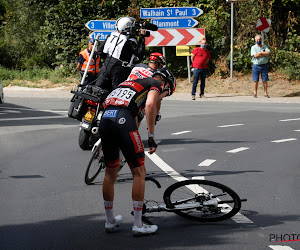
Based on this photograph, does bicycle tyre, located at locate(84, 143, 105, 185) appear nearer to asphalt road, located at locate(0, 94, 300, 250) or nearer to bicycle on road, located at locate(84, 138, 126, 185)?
bicycle on road, located at locate(84, 138, 126, 185)

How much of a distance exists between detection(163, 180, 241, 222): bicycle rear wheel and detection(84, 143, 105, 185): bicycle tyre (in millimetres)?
1874

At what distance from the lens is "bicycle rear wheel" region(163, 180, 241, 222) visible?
6500 millimetres

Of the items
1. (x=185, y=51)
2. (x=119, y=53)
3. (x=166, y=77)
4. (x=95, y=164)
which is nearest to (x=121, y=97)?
(x=166, y=77)

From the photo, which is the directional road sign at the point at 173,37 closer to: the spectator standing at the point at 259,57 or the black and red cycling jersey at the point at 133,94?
the spectator standing at the point at 259,57

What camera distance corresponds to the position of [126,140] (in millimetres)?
6148

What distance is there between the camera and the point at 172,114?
1688 centimetres

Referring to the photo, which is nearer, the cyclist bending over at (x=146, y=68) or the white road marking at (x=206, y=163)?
the cyclist bending over at (x=146, y=68)

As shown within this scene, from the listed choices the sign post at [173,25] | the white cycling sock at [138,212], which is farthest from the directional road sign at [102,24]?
the white cycling sock at [138,212]

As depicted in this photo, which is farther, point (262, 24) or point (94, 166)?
point (262, 24)

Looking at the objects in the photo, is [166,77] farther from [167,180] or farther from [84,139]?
[84,139]

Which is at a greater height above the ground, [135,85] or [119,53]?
[119,53]

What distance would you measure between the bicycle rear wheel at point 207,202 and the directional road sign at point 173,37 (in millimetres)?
17093

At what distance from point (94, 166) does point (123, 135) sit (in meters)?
2.29

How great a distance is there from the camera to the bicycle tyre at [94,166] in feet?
26.9
